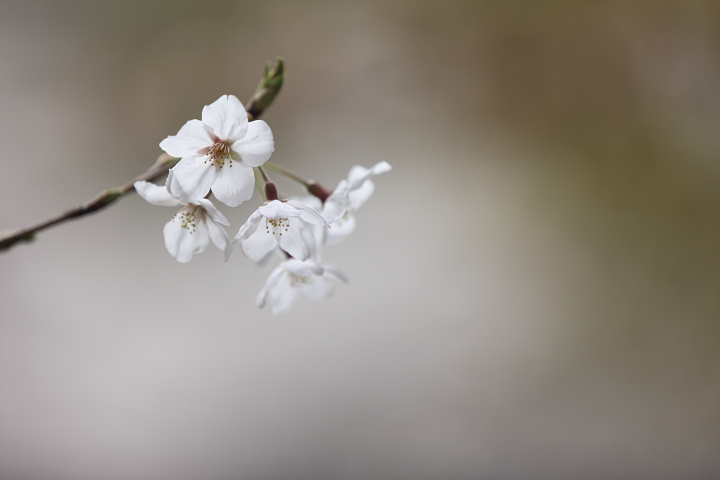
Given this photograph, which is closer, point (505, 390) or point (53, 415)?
point (53, 415)

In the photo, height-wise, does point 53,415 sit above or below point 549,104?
below

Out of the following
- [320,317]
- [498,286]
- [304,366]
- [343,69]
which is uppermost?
[343,69]

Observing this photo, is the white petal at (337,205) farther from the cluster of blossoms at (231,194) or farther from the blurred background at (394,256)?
the blurred background at (394,256)

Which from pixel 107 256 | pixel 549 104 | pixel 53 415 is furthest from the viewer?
pixel 549 104

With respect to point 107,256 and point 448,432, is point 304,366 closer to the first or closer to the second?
point 448,432

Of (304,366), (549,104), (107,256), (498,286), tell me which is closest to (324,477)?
(304,366)

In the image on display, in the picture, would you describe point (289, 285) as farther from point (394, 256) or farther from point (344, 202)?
point (394, 256)

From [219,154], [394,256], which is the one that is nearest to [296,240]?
[219,154]
